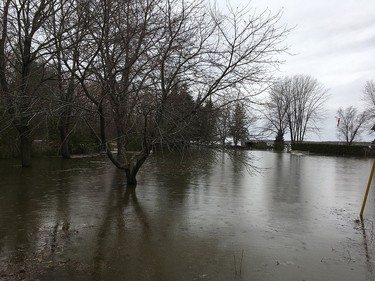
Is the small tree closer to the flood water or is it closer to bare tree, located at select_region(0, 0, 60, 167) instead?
the flood water

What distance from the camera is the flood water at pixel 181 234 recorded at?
15.3 ft

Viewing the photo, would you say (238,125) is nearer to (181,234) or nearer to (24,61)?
(181,234)

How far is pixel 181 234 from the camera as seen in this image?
6395 millimetres

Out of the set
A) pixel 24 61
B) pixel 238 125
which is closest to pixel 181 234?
pixel 238 125

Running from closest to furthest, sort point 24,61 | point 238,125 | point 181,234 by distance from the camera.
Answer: point 181,234, point 238,125, point 24,61

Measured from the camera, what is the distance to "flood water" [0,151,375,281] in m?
4.66

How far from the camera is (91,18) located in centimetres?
840

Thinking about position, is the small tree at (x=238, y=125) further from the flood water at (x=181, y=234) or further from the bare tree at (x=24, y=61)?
the bare tree at (x=24, y=61)

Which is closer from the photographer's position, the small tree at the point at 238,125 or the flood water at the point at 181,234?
the flood water at the point at 181,234

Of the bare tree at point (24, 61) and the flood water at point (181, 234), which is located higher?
the bare tree at point (24, 61)

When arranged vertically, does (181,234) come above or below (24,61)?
below

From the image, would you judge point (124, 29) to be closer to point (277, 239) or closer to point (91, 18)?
point (91, 18)

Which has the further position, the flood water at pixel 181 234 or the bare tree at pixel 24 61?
the bare tree at pixel 24 61

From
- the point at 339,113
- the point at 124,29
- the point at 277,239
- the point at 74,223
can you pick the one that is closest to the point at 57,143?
the point at 124,29
